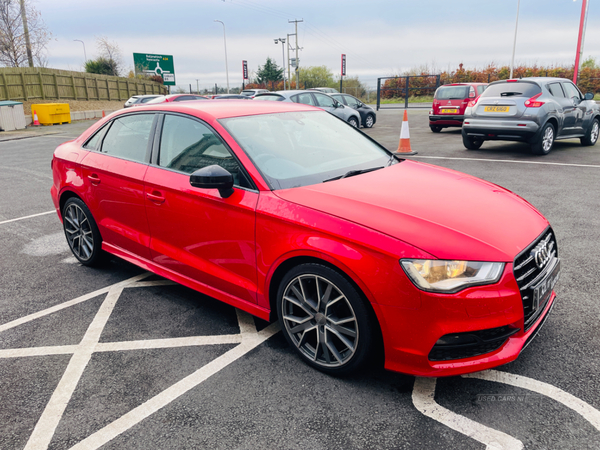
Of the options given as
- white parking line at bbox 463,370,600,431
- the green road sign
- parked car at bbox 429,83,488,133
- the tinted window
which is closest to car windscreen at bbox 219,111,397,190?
white parking line at bbox 463,370,600,431

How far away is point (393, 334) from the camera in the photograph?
246 centimetres

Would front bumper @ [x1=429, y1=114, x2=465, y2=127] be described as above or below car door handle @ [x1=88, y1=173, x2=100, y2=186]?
below

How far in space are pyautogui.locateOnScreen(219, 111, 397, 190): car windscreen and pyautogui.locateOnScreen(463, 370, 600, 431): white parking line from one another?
1553 mm

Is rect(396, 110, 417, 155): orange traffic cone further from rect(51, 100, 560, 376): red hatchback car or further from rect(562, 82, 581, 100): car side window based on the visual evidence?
rect(51, 100, 560, 376): red hatchback car

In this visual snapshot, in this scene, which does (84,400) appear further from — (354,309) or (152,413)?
(354,309)

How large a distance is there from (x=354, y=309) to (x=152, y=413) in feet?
3.98

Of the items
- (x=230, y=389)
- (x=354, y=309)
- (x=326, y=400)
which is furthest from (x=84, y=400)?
(x=354, y=309)

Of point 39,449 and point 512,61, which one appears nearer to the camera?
point 39,449

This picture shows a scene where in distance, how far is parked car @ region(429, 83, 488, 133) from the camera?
15578 millimetres

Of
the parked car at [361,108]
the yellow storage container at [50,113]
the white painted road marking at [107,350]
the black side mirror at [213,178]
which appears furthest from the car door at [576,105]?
the yellow storage container at [50,113]

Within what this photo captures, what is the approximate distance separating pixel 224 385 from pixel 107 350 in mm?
956

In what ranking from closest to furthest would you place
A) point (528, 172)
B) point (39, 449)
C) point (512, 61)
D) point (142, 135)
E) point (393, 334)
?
point (39, 449), point (393, 334), point (142, 135), point (528, 172), point (512, 61)

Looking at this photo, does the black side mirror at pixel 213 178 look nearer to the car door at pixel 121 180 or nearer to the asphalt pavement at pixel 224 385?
the car door at pixel 121 180

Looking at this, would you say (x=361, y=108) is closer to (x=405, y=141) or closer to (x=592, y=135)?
(x=405, y=141)
